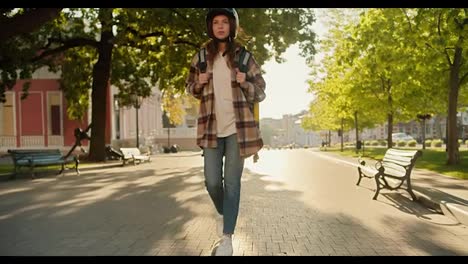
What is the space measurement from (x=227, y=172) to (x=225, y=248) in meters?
0.68

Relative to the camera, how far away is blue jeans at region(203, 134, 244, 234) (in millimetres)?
4330

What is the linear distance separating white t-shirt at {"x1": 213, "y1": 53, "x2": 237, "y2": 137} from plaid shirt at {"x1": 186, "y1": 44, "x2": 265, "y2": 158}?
42 millimetres

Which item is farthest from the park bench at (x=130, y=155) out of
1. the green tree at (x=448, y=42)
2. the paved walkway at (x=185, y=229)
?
the green tree at (x=448, y=42)

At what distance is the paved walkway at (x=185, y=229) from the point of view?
182 inches

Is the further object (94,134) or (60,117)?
(60,117)

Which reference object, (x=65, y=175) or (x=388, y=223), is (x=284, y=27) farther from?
(x=388, y=223)

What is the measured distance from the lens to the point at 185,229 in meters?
5.69

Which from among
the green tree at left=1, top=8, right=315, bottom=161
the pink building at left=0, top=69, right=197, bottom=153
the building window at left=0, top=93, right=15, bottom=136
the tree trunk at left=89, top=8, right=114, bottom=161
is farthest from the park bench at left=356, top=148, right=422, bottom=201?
the building window at left=0, top=93, right=15, bottom=136

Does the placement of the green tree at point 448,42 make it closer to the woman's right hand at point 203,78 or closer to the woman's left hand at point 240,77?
the woman's left hand at point 240,77

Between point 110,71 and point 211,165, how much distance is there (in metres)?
20.0

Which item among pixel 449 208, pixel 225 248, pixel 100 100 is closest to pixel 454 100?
pixel 449 208

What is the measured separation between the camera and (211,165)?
4.37 metres

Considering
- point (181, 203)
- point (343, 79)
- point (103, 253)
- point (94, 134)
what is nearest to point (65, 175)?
point (94, 134)

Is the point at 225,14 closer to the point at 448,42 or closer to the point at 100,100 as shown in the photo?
the point at 448,42
